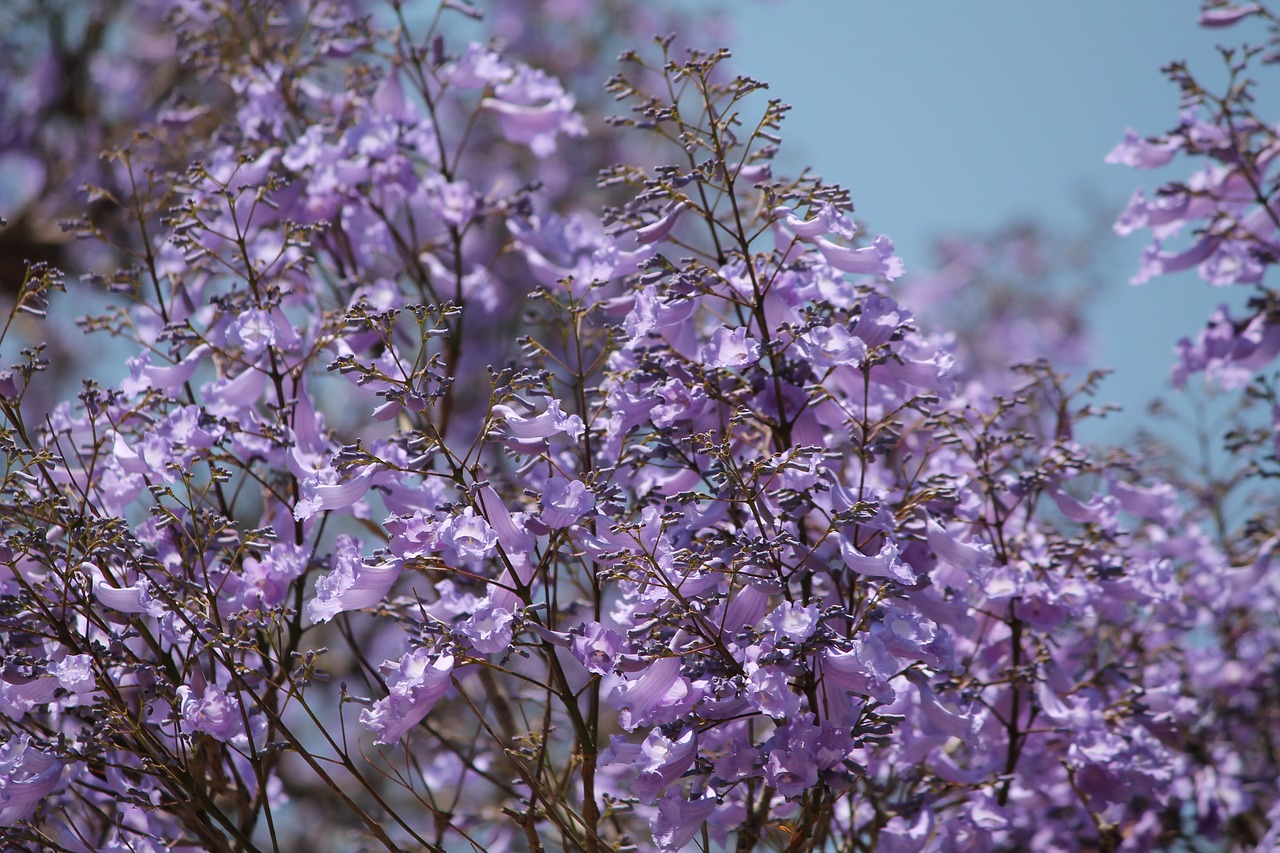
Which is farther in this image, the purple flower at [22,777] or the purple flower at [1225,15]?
the purple flower at [1225,15]

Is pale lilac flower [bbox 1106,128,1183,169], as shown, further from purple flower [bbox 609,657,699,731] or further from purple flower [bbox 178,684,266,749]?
purple flower [bbox 178,684,266,749]

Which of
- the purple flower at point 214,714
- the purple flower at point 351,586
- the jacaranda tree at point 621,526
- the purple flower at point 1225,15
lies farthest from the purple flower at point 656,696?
the purple flower at point 1225,15

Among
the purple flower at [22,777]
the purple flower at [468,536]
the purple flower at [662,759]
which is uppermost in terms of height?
Answer: the purple flower at [468,536]

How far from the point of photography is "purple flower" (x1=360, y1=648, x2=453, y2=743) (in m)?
2.07

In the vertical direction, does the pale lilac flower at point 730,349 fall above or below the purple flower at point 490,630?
above

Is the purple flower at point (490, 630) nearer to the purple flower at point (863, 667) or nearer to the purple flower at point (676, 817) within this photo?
the purple flower at point (676, 817)

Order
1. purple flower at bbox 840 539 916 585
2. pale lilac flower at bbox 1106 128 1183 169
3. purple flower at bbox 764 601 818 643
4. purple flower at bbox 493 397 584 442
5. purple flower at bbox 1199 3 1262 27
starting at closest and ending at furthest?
purple flower at bbox 764 601 818 643, purple flower at bbox 840 539 916 585, purple flower at bbox 493 397 584 442, pale lilac flower at bbox 1106 128 1183 169, purple flower at bbox 1199 3 1262 27

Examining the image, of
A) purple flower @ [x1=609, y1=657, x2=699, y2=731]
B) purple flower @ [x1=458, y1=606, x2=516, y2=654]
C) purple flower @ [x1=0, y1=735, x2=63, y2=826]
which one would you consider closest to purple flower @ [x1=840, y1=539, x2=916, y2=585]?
purple flower @ [x1=609, y1=657, x2=699, y2=731]

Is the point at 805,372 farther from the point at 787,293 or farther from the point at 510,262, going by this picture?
the point at 510,262

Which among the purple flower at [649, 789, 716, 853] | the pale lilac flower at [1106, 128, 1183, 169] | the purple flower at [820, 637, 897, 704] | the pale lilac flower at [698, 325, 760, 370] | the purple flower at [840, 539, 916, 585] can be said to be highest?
the pale lilac flower at [1106, 128, 1183, 169]

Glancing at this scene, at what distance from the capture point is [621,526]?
6.60ft

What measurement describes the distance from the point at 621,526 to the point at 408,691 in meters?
0.43

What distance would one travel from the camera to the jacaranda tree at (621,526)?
2.08m

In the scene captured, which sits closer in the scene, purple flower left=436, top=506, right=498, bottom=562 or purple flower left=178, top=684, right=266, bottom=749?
purple flower left=436, top=506, right=498, bottom=562
